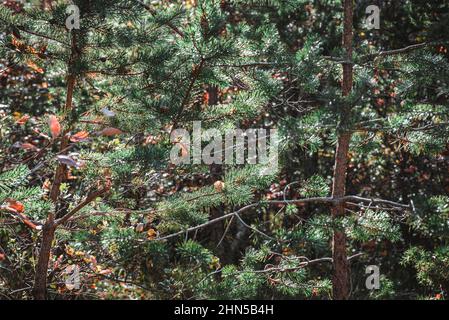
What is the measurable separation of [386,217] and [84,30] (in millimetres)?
1707

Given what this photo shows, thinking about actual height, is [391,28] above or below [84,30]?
above

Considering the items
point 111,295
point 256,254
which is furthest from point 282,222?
point 256,254

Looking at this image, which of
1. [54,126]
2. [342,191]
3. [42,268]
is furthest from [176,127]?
[342,191]

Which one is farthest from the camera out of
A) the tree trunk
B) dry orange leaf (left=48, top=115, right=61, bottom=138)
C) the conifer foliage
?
the tree trunk

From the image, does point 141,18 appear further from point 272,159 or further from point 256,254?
point 256,254

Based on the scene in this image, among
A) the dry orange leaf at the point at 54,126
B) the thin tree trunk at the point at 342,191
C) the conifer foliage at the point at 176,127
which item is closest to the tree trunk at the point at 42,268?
the conifer foliage at the point at 176,127

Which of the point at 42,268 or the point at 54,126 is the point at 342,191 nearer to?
the point at 42,268

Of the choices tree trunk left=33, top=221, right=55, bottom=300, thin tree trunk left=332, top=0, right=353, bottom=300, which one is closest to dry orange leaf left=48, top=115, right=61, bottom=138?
tree trunk left=33, top=221, right=55, bottom=300

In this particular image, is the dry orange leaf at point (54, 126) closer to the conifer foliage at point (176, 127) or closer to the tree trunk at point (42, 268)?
the conifer foliage at point (176, 127)

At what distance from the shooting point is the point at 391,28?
17.9 feet

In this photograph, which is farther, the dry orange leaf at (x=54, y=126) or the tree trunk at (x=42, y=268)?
the tree trunk at (x=42, y=268)

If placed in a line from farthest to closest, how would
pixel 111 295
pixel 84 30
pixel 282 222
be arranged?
pixel 282 222
pixel 111 295
pixel 84 30

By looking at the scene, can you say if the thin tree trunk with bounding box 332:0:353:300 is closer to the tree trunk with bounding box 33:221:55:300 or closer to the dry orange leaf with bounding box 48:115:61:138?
Result: the tree trunk with bounding box 33:221:55:300

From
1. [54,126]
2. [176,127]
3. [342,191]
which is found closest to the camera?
[54,126]
